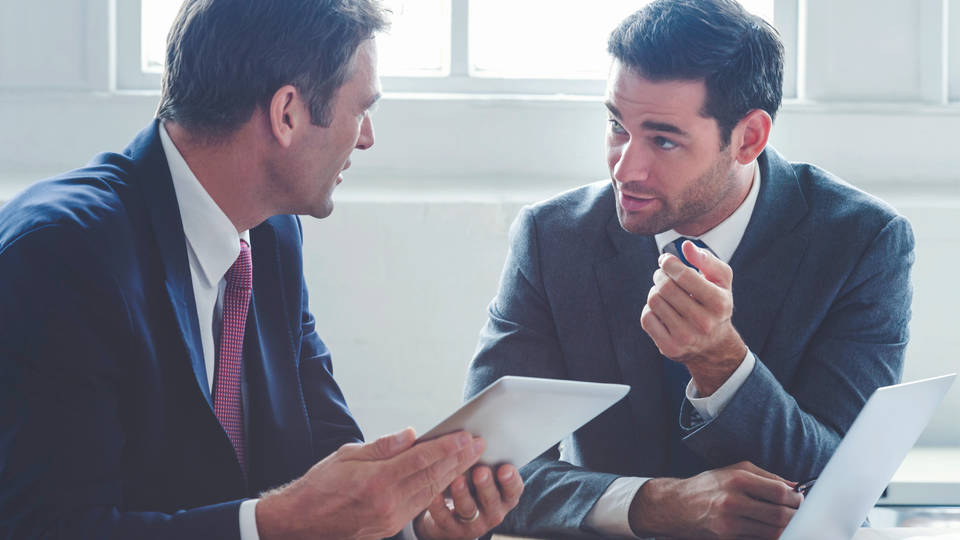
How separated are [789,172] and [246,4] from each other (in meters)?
0.94

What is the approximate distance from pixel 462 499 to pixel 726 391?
0.41 meters

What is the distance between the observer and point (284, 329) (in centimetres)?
159

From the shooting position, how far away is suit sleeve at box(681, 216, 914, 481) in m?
1.42

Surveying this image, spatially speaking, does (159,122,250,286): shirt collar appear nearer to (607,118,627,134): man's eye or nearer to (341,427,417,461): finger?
(341,427,417,461): finger

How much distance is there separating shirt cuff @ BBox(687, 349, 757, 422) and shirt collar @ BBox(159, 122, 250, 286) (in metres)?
0.72

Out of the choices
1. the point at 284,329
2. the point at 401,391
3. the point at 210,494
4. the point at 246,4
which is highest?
the point at 246,4

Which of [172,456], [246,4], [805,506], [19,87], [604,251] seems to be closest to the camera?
[805,506]

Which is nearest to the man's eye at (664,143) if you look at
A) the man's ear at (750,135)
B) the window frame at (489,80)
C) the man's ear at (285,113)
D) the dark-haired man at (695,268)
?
the dark-haired man at (695,268)

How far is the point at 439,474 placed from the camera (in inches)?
46.5

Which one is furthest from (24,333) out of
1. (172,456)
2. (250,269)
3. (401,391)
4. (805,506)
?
(401,391)

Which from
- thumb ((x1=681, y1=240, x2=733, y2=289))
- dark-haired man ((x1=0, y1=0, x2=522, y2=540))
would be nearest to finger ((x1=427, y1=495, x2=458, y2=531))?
dark-haired man ((x1=0, y1=0, x2=522, y2=540))

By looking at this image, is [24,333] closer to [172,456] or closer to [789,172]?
[172,456]

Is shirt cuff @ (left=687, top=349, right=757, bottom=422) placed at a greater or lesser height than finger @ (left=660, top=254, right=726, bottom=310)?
lesser

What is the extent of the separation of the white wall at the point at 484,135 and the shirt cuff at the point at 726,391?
1108mm
